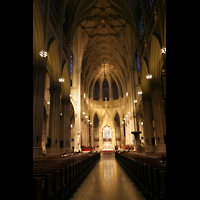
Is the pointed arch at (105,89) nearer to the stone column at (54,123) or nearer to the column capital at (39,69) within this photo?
the stone column at (54,123)

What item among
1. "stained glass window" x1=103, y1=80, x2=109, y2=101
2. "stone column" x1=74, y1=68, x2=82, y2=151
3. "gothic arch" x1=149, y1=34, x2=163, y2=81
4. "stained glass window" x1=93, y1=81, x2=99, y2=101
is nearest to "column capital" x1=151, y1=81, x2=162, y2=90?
"gothic arch" x1=149, y1=34, x2=163, y2=81

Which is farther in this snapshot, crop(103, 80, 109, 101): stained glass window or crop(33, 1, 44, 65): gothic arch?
crop(103, 80, 109, 101): stained glass window

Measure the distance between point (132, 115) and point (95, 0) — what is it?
1936 cm

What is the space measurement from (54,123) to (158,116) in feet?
32.6

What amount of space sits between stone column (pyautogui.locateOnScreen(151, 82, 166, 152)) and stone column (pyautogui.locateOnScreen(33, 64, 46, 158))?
985cm

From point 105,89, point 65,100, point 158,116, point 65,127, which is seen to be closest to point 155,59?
point 158,116

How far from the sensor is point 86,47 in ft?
105

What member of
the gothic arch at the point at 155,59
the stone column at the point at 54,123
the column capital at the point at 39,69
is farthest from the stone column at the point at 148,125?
the column capital at the point at 39,69

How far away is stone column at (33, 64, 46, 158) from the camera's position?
10594 mm

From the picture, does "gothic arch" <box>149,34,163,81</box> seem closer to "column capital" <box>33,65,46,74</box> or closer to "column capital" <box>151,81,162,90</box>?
"column capital" <box>151,81,162,90</box>

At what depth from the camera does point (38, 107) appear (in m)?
11.2
